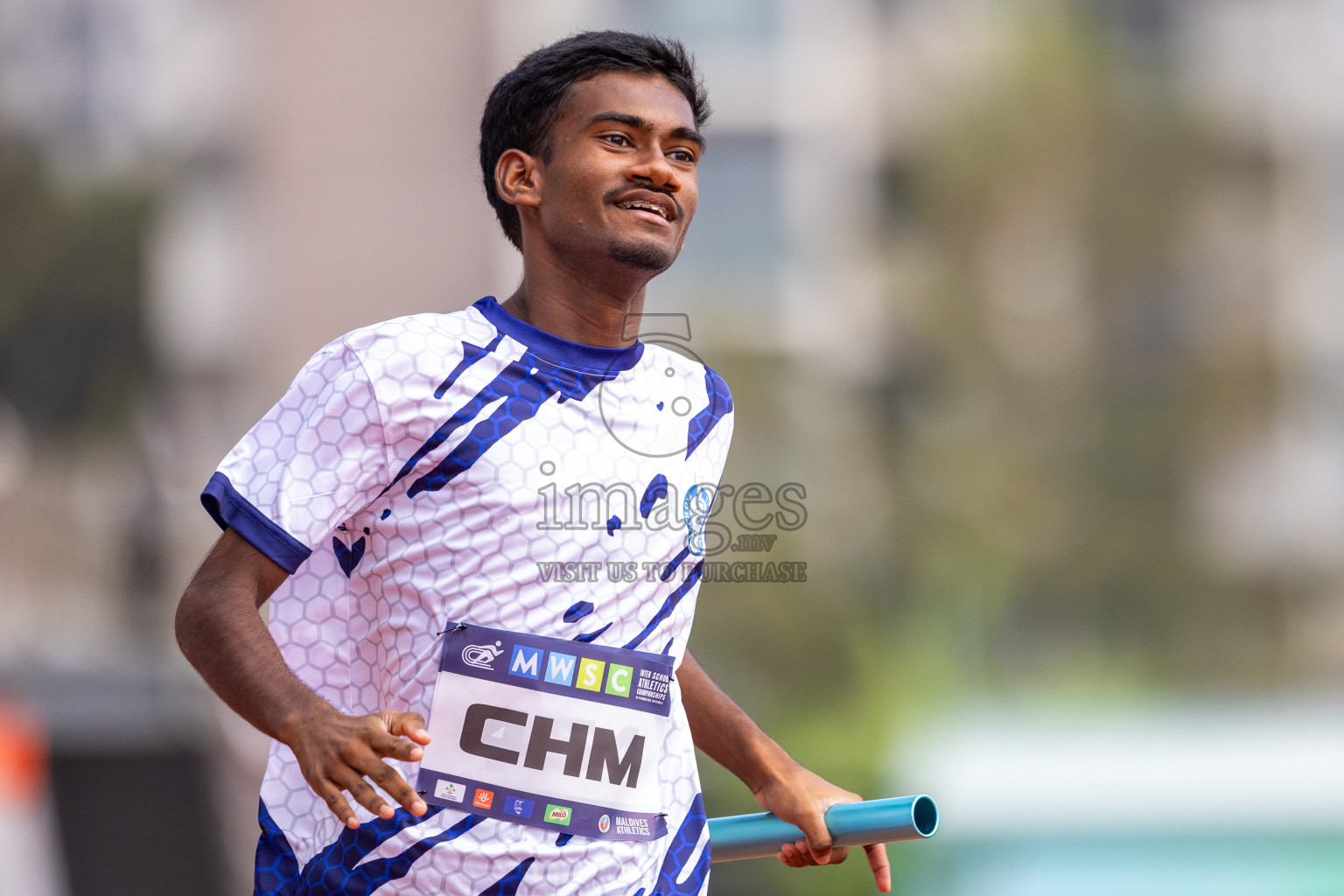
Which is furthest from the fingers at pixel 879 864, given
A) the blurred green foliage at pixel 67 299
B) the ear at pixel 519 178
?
the blurred green foliage at pixel 67 299

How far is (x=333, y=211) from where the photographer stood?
1834cm

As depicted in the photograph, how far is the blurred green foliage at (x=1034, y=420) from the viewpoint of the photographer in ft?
45.0

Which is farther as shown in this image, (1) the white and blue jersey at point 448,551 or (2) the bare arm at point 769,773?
(2) the bare arm at point 769,773

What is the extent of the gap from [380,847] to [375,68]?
1712 centimetres

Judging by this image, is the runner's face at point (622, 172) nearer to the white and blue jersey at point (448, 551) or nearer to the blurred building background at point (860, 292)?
the white and blue jersey at point (448, 551)

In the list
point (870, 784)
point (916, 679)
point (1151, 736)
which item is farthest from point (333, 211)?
point (1151, 736)

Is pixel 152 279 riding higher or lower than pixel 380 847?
higher

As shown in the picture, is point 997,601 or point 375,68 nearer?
point 997,601

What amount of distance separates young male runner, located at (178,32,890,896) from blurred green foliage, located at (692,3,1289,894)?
10067 mm

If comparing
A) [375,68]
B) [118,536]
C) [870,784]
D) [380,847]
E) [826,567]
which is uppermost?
[375,68]

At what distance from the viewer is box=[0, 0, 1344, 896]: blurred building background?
15.1 meters

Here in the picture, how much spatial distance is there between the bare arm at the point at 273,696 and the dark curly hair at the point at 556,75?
90 centimetres

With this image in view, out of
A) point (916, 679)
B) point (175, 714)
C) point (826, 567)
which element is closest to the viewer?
point (175, 714)

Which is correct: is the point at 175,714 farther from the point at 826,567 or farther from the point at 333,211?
the point at 333,211
